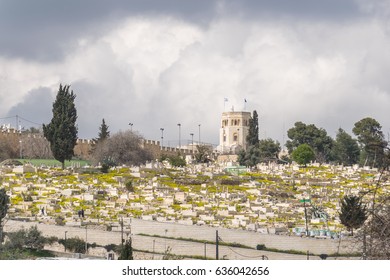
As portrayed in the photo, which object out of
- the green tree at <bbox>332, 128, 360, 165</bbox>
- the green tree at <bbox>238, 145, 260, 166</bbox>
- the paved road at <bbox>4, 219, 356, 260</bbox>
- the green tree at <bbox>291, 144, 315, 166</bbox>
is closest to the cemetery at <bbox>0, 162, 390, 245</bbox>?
the paved road at <bbox>4, 219, 356, 260</bbox>

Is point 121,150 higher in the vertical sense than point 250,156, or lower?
higher

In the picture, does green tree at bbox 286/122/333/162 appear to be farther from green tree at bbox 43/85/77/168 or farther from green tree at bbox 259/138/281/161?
green tree at bbox 43/85/77/168

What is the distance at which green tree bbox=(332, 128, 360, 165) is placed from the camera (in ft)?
232

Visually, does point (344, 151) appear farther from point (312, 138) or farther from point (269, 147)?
point (269, 147)

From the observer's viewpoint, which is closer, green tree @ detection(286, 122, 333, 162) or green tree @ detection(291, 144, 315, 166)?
green tree @ detection(291, 144, 315, 166)

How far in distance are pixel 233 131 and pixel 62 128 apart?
34.2 meters

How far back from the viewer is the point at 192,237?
3086 cm

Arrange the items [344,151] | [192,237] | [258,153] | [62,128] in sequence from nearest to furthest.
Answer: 1. [192,237]
2. [62,128]
3. [258,153]
4. [344,151]

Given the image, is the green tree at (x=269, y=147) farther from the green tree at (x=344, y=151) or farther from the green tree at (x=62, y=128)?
the green tree at (x=62, y=128)

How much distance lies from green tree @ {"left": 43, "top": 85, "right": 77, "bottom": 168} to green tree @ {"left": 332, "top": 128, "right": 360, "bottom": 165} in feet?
80.2

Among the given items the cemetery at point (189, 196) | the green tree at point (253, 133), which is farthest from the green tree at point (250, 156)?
the cemetery at point (189, 196)

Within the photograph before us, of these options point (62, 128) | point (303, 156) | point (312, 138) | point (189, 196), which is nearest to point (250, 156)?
point (303, 156)
